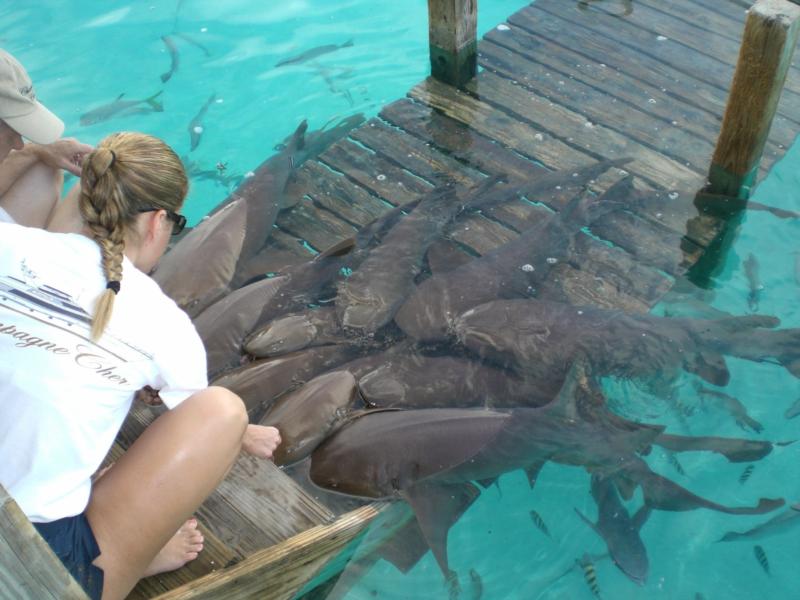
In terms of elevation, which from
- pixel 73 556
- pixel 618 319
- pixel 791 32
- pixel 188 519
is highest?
pixel 791 32

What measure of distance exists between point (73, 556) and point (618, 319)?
9.17 feet

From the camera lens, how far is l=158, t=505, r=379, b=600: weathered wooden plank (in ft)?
8.11

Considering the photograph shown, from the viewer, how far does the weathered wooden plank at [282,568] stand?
247cm

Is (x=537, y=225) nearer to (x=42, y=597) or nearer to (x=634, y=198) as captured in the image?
(x=634, y=198)

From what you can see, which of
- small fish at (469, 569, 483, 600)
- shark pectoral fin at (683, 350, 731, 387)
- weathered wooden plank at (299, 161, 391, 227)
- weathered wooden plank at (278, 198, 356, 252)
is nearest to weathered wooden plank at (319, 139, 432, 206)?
weathered wooden plank at (299, 161, 391, 227)

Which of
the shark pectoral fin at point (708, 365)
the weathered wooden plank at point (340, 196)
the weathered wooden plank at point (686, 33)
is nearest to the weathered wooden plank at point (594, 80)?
the weathered wooden plank at point (686, 33)

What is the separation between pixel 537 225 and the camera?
463 centimetres

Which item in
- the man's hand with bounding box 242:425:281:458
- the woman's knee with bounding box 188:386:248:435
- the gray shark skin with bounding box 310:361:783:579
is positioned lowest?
the gray shark skin with bounding box 310:361:783:579

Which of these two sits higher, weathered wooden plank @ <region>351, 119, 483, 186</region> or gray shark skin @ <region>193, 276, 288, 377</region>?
weathered wooden plank @ <region>351, 119, 483, 186</region>

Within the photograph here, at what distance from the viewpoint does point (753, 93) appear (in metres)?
4.45

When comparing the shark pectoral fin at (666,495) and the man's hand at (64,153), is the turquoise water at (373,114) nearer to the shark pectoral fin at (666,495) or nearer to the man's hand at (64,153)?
the shark pectoral fin at (666,495)

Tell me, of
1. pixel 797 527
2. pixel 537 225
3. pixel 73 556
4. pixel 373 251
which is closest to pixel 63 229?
pixel 373 251

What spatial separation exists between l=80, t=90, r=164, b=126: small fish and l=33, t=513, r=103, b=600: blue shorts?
16.5ft

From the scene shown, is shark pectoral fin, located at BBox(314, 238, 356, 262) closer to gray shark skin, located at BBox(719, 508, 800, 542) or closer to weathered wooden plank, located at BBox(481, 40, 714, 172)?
weathered wooden plank, located at BBox(481, 40, 714, 172)
